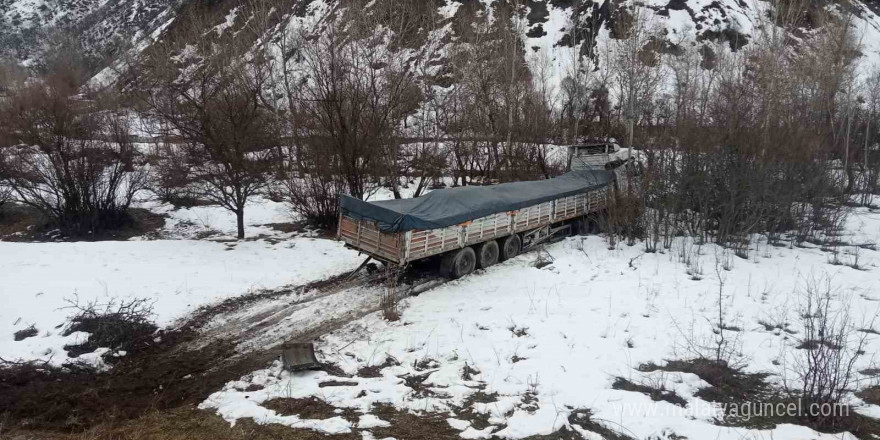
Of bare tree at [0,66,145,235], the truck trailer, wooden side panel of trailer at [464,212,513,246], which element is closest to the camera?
the truck trailer

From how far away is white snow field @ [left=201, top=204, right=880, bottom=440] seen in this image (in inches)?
228

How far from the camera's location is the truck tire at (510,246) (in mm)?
12656

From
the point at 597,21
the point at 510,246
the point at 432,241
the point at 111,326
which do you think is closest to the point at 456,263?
the point at 432,241

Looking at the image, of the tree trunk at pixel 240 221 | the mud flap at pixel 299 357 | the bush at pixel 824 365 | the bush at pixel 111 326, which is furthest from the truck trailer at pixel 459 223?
the bush at pixel 824 365

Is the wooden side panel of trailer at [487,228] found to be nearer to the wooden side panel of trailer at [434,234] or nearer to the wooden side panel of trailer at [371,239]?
the wooden side panel of trailer at [434,234]

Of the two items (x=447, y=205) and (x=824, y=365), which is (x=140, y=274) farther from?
(x=824, y=365)

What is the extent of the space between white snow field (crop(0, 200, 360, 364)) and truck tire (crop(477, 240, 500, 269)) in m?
3.40

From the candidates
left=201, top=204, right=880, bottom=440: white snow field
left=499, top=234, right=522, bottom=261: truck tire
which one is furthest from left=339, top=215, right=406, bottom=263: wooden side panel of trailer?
left=499, top=234, right=522, bottom=261: truck tire

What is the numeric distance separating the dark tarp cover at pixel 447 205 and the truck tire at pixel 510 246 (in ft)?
2.84

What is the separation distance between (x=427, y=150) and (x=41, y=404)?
18.4 m

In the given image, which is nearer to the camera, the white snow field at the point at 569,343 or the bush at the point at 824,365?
the bush at the point at 824,365

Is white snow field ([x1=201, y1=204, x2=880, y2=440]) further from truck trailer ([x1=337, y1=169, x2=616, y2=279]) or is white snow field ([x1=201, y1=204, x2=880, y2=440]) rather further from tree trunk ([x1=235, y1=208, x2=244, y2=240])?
tree trunk ([x1=235, y1=208, x2=244, y2=240])

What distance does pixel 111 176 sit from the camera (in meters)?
17.8

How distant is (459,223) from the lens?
36.3 feet
